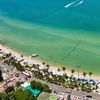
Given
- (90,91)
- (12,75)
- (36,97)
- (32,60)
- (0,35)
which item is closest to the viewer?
(36,97)

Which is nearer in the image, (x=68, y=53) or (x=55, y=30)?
(x=68, y=53)

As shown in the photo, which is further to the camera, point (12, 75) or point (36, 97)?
point (12, 75)

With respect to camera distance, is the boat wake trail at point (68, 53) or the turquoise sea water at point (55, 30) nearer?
the boat wake trail at point (68, 53)

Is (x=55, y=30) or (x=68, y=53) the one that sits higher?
(x=55, y=30)

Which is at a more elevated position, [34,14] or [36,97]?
[34,14]

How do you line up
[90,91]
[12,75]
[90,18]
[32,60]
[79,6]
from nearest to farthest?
[90,91]
[12,75]
[32,60]
[90,18]
[79,6]

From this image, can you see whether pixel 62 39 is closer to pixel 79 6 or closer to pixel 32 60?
pixel 32 60

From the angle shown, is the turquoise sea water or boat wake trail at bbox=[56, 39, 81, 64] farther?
the turquoise sea water

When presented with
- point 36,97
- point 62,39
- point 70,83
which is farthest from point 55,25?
point 36,97
